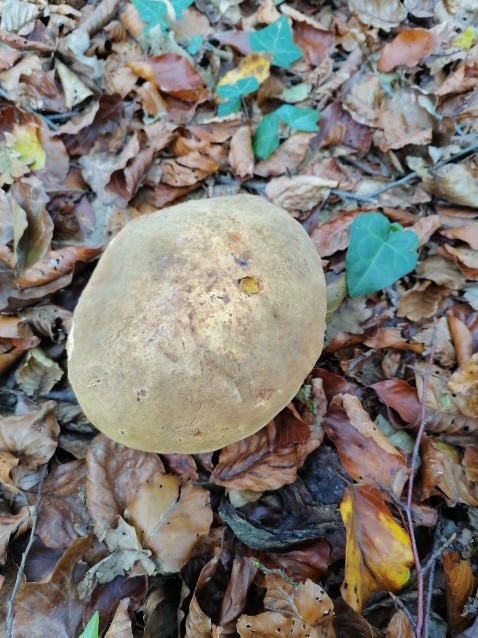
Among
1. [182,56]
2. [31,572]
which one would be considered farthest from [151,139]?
[31,572]

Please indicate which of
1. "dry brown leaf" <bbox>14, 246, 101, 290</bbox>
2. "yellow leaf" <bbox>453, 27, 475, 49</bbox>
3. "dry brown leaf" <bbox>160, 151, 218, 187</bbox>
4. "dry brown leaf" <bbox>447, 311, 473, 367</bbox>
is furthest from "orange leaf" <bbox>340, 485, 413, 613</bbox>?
"yellow leaf" <bbox>453, 27, 475, 49</bbox>

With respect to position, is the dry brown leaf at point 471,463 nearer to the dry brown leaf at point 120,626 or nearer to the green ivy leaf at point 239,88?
the dry brown leaf at point 120,626

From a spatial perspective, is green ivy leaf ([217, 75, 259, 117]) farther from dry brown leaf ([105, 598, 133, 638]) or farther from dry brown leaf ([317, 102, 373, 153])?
dry brown leaf ([105, 598, 133, 638])

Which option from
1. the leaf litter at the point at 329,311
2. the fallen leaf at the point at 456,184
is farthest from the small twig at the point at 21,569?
the fallen leaf at the point at 456,184

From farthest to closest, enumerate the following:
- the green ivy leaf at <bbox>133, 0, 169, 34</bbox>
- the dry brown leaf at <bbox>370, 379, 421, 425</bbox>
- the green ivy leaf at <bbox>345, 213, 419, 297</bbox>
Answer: the green ivy leaf at <bbox>133, 0, 169, 34</bbox> → the green ivy leaf at <bbox>345, 213, 419, 297</bbox> → the dry brown leaf at <bbox>370, 379, 421, 425</bbox>

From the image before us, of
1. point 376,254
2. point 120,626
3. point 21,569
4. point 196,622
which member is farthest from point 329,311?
point 21,569

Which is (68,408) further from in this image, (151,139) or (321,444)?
(151,139)
